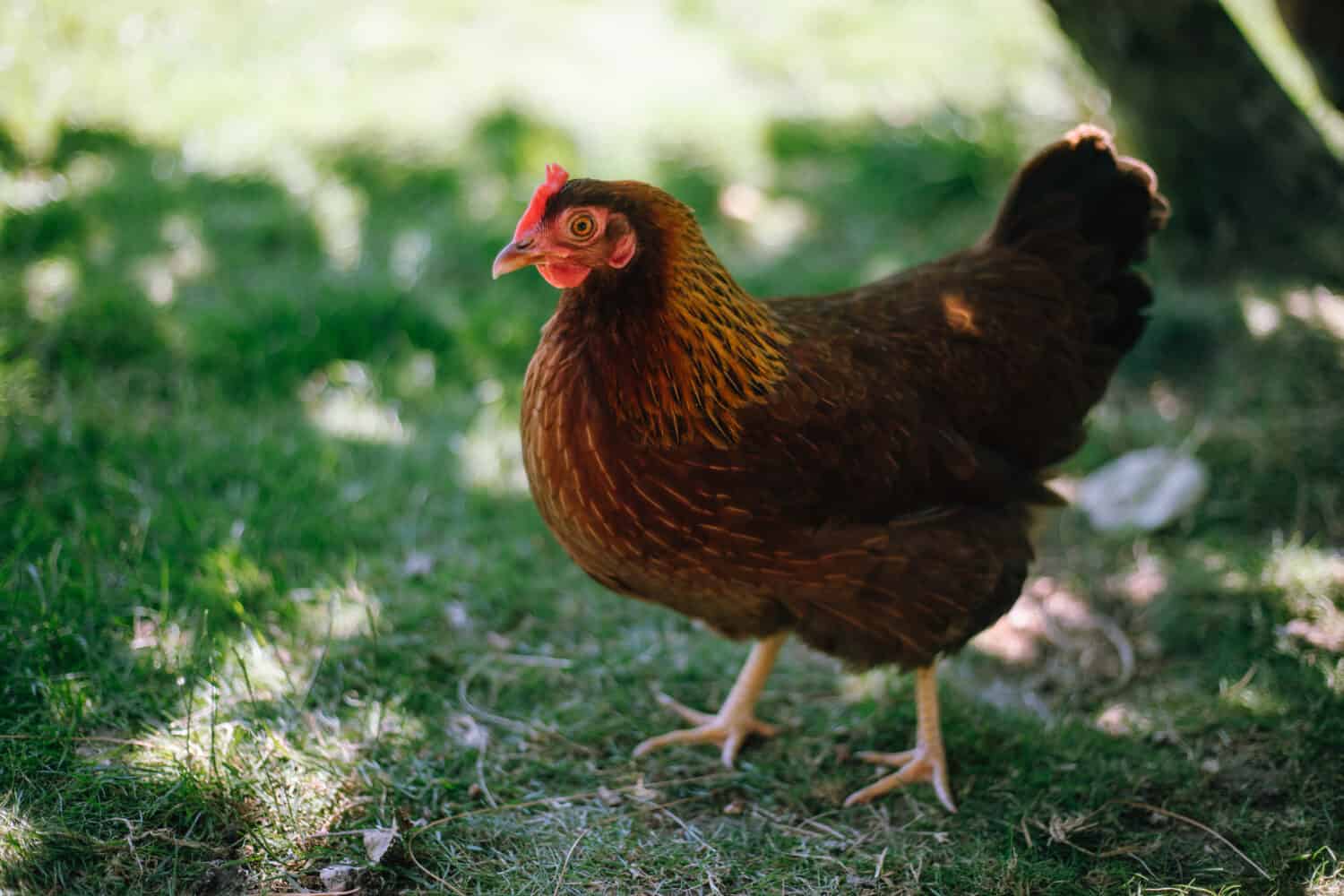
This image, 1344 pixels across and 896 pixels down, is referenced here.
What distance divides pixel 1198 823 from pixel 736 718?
4.08 ft

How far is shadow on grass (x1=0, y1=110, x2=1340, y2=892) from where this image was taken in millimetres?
2576

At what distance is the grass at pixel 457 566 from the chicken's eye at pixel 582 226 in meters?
1.36

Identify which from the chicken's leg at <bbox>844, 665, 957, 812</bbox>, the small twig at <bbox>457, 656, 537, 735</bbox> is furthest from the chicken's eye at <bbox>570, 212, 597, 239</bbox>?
the chicken's leg at <bbox>844, 665, 957, 812</bbox>

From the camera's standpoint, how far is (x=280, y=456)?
12.6 feet

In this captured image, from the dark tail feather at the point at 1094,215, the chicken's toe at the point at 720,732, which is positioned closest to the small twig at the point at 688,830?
the chicken's toe at the point at 720,732

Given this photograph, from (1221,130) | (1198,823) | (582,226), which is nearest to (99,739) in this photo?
(582,226)

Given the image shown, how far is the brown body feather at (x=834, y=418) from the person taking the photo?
2.52 metres

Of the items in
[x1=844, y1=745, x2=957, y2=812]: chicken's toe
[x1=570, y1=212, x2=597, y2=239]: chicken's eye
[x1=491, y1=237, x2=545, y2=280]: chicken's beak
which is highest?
[x1=570, y1=212, x2=597, y2=239]: chicken's eye

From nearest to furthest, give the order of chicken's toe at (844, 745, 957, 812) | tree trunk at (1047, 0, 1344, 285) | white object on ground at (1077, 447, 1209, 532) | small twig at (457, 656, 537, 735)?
chicken's toe at (844, 745, 957, 812)
small twig at (457, 656, 537, 735)
white object on ground at (1077, 447, 1209, 532)
tree trunk at (1047, 0, 1344, 285)

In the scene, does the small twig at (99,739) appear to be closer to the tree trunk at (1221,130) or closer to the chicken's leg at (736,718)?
the chicken's leg at (736,718)

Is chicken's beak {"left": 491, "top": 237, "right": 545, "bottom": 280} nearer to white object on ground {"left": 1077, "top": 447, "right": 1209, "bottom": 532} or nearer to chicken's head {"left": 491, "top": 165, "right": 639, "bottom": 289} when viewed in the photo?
chicken's head {"left": 491, "top": 165, "right": 639, "bottom": 289}

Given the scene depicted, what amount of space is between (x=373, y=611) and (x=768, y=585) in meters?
1.32

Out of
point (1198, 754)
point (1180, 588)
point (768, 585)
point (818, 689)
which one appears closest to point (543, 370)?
point (768, 585)

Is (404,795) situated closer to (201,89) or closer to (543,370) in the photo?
(543,370)
